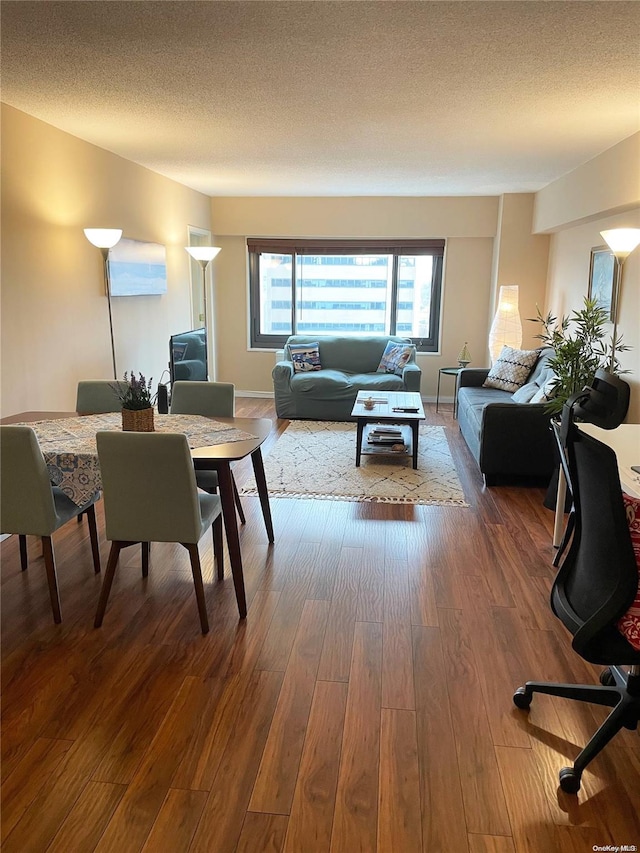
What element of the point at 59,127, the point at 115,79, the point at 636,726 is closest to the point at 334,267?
the point at 59,127

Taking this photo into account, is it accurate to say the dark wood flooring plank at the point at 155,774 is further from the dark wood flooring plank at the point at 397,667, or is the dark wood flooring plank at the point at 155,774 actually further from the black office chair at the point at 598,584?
the black office chair at the point at 598,584

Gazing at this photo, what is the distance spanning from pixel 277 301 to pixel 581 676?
638 centimetres

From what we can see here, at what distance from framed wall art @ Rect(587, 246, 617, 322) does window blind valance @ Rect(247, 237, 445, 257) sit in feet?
8.54

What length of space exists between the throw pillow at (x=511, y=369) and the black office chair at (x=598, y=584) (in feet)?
13.9

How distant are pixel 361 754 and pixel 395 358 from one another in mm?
5416

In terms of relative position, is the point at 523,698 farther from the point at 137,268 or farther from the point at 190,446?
the point at 137,268

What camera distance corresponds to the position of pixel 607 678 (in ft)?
7.73

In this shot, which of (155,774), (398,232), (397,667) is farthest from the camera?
(398,232)

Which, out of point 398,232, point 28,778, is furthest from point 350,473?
point 398,232

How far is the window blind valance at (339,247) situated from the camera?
7.59m

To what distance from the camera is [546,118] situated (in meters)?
3.56

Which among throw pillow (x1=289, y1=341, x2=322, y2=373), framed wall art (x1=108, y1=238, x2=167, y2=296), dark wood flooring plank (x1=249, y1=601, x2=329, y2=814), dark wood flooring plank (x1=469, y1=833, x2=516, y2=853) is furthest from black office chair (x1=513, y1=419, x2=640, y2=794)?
throw pillow (x1=289, y1=341, x2=322, y2=373)

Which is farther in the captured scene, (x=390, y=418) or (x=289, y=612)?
(x=390, y=418)

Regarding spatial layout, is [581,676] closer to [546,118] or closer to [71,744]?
[71,744]
